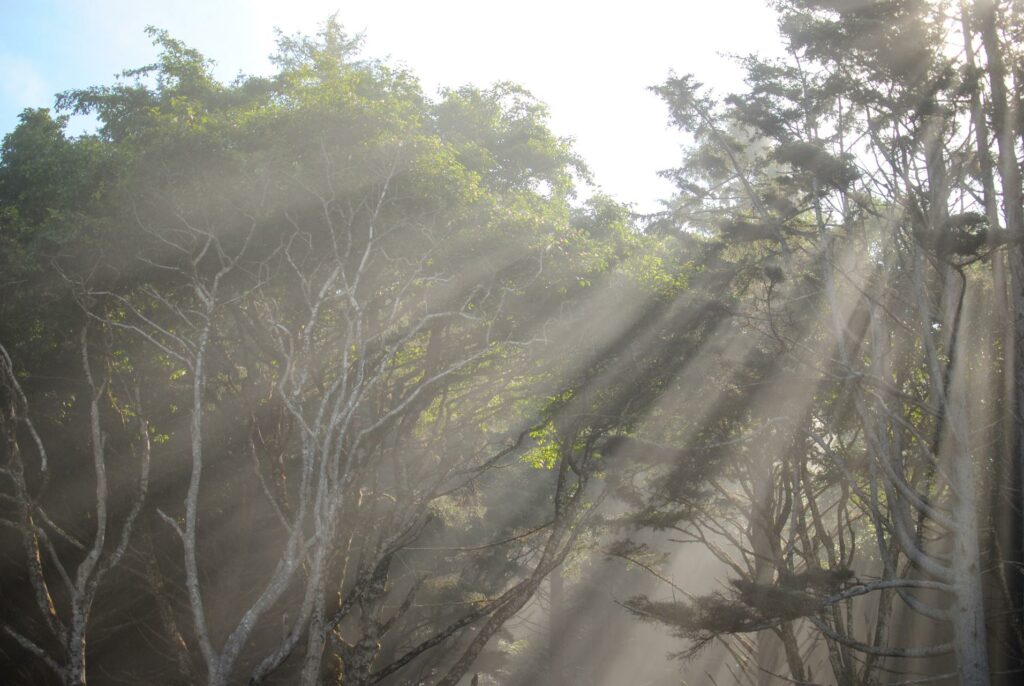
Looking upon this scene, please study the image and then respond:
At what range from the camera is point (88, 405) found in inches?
504

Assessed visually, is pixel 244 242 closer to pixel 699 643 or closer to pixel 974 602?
pixel 699 643

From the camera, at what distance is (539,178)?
1304 cm

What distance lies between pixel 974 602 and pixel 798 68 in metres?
6.96

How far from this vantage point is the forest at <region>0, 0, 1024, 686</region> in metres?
9.05

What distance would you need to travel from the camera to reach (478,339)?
12406 millimetres

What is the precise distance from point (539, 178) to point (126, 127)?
7.25 meters

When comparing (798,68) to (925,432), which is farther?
(925,432)

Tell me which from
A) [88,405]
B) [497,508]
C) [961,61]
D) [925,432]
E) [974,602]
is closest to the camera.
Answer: [974,602]

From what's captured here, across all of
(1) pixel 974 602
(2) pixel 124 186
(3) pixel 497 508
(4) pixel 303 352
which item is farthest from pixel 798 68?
(3) pixel 497 508

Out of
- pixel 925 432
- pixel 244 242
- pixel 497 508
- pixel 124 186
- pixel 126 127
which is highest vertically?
pixel 126 127

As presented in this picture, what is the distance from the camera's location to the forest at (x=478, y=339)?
9055mm

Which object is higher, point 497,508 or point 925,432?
point 925,432

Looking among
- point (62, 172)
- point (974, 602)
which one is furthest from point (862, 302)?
point (62, 172)

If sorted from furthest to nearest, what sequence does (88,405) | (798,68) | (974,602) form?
1. (88,405)
2. (798,68)
3. (974,602)
